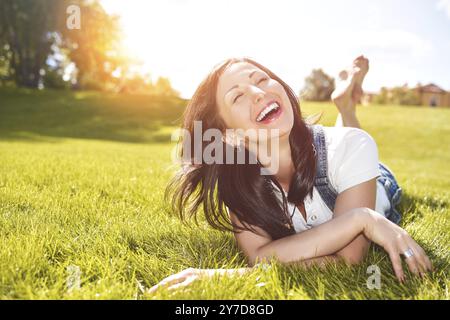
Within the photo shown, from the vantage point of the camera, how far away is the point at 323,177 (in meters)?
3.04

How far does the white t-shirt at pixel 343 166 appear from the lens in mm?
2873

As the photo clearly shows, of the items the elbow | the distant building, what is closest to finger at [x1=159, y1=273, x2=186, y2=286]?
the elbow

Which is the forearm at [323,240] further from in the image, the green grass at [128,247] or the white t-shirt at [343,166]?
the white t-shirt at [343,166]

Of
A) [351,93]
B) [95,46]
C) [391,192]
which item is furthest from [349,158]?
[95,46]

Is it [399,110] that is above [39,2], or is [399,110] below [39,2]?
below

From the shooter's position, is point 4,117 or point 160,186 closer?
point 160,186

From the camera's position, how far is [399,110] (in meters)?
29.1

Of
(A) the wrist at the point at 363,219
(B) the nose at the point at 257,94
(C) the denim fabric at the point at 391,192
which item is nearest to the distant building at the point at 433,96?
(C) the denim fabric at the point at 391,192

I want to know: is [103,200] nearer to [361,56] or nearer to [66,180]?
[66,180]

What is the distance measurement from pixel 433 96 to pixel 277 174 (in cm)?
9325

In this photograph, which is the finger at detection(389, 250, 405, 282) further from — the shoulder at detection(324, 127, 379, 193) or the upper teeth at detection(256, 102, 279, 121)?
the upper teeth at detection(256, 102, 279, 121)

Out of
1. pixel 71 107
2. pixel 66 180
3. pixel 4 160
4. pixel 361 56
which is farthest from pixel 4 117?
pixel 361 56

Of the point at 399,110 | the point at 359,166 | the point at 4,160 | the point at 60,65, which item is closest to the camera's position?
the point at 359,166

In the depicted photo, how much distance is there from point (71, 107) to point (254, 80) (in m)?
26.0
